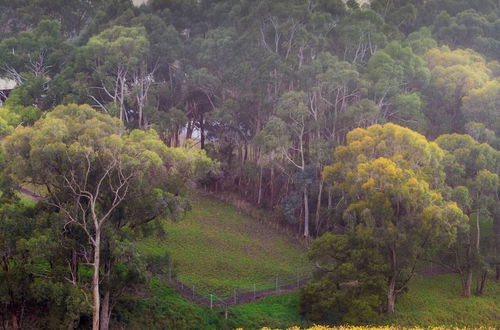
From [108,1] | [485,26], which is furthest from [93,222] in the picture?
[485,26]

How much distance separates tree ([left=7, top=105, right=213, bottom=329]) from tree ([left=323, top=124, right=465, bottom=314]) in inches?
351

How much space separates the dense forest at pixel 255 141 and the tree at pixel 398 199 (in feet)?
0.28

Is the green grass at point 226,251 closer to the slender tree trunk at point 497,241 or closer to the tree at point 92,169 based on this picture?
the tree at point 92,169

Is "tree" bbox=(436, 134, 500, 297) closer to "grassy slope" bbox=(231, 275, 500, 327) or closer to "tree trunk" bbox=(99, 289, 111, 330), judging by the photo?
"grassy slope" bbox=(231, 275, 500, 327)

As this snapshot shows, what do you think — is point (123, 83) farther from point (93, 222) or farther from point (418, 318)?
point (418, 318)

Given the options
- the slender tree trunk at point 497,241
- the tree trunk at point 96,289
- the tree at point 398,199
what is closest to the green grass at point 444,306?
the slender tree trunk at point 497,241

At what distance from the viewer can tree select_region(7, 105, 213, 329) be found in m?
19.2

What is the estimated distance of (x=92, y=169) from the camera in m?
20.1

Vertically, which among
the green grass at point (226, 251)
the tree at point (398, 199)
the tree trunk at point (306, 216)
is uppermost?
the tree at point (398, 199)

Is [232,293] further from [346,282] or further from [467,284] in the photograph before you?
[467,284]

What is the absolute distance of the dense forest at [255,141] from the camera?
65.7 ft

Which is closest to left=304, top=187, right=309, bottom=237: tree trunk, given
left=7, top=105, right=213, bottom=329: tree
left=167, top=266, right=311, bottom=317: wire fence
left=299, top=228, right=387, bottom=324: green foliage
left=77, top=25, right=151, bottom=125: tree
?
left=167, top=266, right=311, bottom=317: wire fence

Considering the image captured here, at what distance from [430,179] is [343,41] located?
15326 mm

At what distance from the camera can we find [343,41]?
3897 centimetres
